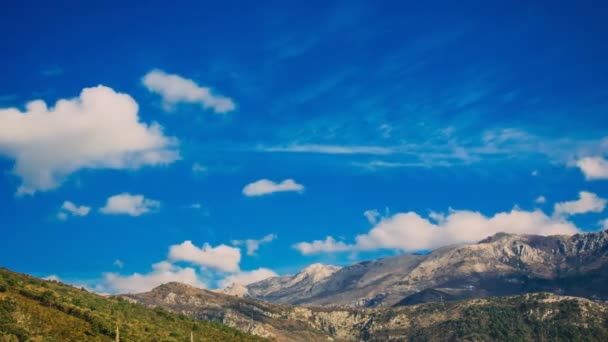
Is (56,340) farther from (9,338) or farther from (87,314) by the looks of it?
(87,314)

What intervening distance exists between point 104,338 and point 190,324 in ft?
195

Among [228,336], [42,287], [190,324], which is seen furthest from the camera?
[190,324]

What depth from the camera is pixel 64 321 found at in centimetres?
10262

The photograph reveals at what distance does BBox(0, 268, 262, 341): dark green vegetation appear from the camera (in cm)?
9050

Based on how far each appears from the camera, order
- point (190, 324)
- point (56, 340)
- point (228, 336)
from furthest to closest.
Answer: point (190, 324)
point (228, 336)
point (56, 340)

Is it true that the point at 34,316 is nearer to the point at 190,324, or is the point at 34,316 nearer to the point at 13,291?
the point at 13,291

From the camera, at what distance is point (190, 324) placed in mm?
159750

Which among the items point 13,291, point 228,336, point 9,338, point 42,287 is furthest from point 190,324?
point 9,338

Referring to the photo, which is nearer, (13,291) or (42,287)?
(13,291)

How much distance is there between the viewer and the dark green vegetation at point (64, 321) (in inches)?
3563

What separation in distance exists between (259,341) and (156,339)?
42.8 metres

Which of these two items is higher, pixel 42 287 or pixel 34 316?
pixel 42 287

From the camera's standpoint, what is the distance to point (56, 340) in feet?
297

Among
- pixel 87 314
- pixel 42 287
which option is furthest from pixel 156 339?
pixel 42 287
